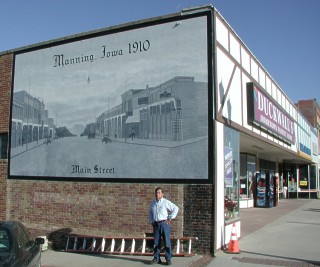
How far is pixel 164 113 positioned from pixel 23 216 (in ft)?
19.8

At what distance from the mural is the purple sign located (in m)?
4.22

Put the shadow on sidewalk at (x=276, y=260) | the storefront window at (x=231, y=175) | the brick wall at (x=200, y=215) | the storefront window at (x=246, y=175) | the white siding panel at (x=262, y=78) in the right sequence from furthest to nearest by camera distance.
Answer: the storefront window at (x=246, y=175) → the white siding panel at (x=262, y=78) → the storefront window at (x=231, y=175) → the brick wall at (x=200, y=215) → the shadow on sidewalk at (x=276, y=260)

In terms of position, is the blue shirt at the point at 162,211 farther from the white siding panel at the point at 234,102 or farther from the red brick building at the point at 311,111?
the red brick building at the point at 311,111

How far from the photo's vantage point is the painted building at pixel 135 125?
10.5 metres

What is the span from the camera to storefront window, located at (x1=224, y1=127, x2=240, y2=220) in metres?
11.1

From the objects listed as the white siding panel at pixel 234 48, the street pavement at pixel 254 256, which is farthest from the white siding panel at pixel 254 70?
the street pavement at pixel 254 256

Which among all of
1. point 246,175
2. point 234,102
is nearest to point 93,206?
point 234,102

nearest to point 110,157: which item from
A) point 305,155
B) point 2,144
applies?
point 2,144

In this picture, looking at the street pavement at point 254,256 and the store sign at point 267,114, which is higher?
the store sign at point 267,114

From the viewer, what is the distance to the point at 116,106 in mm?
11891

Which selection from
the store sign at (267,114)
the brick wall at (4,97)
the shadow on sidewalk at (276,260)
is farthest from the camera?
the brick wall at (4,97)

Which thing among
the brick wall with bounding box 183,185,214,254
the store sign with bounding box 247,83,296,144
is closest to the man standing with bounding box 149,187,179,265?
the brick wall with bounding box 183,185,214,254

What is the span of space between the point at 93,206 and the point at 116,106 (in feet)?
9.64

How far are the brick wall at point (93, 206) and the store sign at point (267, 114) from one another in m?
4.92
